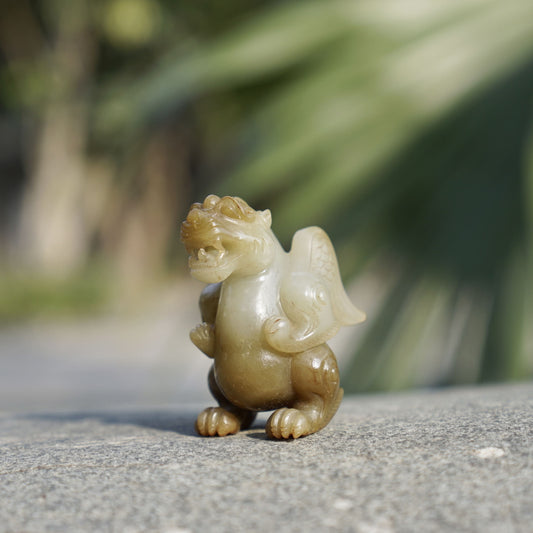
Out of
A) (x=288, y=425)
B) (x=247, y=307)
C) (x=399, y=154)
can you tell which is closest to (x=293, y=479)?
(x=288, y=425)

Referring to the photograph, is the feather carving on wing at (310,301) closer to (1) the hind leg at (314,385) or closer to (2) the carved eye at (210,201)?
(1) the hind leg at (314,385)

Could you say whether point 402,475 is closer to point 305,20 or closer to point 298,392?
point 298,392

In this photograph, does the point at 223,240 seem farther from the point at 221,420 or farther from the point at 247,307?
the point at 221,420

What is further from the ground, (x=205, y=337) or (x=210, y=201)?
(x=210, y=201)

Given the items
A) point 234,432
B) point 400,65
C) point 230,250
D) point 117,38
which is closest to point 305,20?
point 400,65

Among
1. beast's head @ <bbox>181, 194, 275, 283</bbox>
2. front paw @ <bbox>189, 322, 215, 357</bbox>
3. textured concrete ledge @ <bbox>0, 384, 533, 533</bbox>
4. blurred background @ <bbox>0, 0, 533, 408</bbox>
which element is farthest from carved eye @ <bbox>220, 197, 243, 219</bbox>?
blurred background @ <bbox>0, 0, 533, 408</bbox>

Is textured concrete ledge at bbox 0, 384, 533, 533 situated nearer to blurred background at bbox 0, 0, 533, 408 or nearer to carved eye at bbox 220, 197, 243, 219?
carved eye at bbox 220, 197, 243, 219

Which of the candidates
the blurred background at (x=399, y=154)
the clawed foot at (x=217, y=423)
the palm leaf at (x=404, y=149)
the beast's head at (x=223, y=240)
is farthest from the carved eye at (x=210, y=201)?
the palm leaf at (x=404, y=149)

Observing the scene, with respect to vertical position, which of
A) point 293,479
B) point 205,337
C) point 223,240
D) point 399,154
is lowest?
point 293,479

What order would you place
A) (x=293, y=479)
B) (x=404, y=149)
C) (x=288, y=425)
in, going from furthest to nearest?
(x=404, y=149)
(x=288, y=425)
(x=293, y=479)
